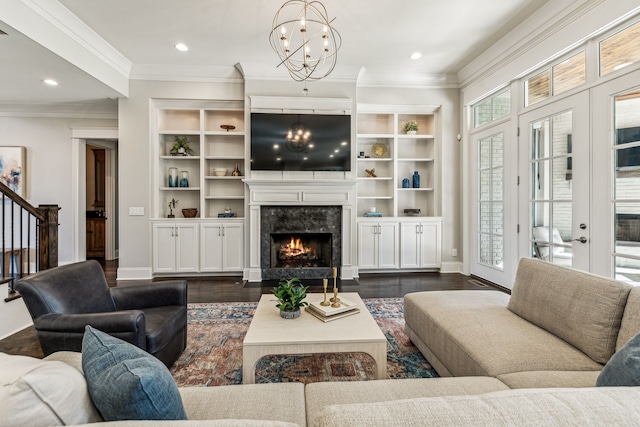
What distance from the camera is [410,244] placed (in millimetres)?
4723

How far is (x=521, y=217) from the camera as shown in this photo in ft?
11.8

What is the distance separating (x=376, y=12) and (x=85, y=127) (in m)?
5.22

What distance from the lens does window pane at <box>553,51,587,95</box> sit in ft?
9.32

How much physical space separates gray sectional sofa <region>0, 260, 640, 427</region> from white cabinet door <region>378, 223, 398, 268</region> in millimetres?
2383

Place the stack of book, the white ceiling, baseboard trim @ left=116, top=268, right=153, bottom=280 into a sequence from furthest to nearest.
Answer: baseboard trim @ left=116, top=268, right=153, bottom=280 < the white ceiling < the stack of book

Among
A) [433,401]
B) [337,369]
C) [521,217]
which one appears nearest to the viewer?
[433,401]

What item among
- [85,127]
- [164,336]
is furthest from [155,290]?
[85,127]

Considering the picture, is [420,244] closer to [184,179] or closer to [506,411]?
[184,179]

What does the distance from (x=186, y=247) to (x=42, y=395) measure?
4121mm

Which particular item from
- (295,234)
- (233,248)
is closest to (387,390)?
(295,234)

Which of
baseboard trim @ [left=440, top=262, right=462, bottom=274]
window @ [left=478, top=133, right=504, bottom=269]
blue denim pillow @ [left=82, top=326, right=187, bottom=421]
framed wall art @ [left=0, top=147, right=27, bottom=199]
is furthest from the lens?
framed wall art @ [left=0, top=147, right=27, bottom=199]

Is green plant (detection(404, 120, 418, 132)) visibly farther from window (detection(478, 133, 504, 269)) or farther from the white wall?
the white wall

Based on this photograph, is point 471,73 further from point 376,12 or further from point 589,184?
point 589,184

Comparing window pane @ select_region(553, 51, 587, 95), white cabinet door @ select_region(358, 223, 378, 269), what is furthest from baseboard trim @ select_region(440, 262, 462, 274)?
window pane @ select_region(553, 51, 587, 95)
